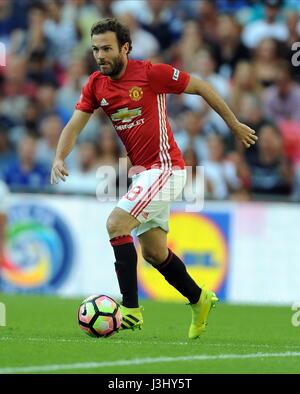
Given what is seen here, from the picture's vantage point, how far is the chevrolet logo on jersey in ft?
26.0

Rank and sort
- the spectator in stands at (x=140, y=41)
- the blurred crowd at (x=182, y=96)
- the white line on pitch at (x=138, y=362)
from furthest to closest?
the spectator in stands at (x=140, y=41) → the blurred crowd at (x=182, y=96) → the white line on pitch at (x=138, y=362)

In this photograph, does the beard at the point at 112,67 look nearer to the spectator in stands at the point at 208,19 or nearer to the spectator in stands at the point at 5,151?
the spectator in stands at the point at 5,151

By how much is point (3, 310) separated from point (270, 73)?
6.74 metres

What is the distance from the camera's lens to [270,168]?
1420cm

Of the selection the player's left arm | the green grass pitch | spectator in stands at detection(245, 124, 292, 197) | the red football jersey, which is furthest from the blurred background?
the player's left arm

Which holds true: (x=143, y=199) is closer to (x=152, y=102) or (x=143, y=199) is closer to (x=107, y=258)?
(x=152, y=102)

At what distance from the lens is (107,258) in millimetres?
13398

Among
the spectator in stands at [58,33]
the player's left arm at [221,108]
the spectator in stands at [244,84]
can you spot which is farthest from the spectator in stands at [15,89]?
the player's left arm at [221,108]

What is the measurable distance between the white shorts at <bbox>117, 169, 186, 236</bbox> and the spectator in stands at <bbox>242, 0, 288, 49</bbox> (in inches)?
318

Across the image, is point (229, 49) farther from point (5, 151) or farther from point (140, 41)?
point (5, 151)

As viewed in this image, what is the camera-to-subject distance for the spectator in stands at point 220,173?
14.0 m

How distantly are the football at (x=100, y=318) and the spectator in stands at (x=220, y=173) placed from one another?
6420 millimetres

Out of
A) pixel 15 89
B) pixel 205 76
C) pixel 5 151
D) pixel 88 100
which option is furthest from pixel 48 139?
pixel 88 100
